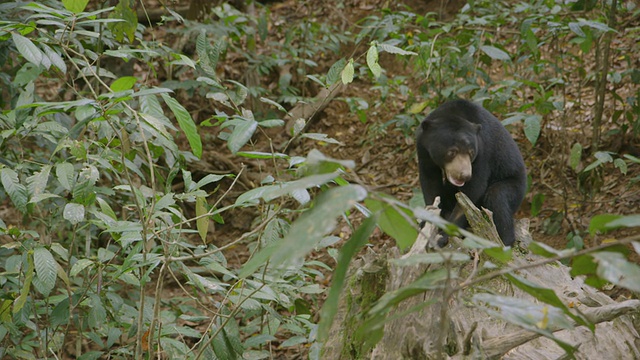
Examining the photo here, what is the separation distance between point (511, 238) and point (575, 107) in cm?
230

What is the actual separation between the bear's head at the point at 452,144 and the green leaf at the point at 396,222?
3172 millimetres

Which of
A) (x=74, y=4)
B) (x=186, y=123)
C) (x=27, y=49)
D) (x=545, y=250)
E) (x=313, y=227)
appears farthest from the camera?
(x=27, y=49)

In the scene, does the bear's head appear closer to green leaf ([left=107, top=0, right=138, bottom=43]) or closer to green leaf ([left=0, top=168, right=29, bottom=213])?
green leaf ([left=107, top=0, right=138, bottom=43])

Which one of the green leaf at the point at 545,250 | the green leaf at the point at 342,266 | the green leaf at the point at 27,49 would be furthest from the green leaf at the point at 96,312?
the green leaf at the point at 545,250

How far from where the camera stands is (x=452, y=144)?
4508mm

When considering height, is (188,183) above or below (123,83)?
below

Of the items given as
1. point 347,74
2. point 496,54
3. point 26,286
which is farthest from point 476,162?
point 26,286

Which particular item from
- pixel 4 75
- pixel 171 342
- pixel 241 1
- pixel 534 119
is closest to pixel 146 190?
pixel 171 342

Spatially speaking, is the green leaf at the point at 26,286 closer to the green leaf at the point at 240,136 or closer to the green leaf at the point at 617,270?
the green leaf at the point at 240,136

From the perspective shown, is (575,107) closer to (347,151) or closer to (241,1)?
(347,151)

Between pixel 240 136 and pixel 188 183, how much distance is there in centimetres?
73

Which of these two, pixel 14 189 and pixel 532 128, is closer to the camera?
pixel 14 189

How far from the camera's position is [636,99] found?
5.77 m

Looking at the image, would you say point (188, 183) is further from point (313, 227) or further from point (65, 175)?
point (313, 227)
